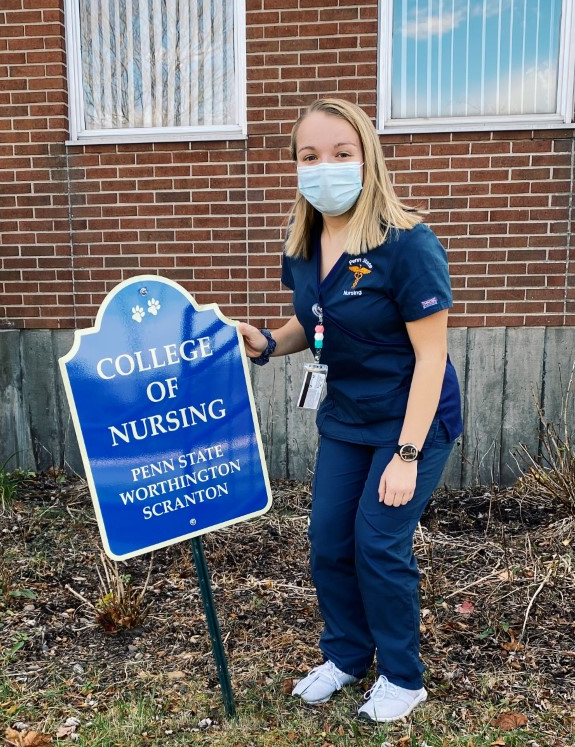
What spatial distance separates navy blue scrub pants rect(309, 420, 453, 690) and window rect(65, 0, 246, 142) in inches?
117

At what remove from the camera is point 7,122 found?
Answer: 4.72 meters

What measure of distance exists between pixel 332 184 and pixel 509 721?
75.5 inches

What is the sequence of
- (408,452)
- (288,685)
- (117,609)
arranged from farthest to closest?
(117,609)
(288,685)
(408,452)

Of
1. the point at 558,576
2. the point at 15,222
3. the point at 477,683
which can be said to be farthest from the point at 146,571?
the point at 15,222

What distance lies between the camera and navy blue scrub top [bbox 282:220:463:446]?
2.10m

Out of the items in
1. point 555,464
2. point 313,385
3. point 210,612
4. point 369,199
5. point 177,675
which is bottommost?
point 177,675

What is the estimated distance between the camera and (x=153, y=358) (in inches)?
86.2

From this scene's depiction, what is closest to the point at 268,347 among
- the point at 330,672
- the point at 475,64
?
the point at 330,672

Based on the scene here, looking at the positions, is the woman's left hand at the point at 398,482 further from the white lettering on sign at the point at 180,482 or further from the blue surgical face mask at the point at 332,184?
the blue surgical face mask at the point at 332,184

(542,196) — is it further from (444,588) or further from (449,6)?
(444,588)

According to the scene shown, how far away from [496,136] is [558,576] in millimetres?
2694

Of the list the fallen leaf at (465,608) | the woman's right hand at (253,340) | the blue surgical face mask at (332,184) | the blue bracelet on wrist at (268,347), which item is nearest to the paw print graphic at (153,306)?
the woman's right hand at (253,340)

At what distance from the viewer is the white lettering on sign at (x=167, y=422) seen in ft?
7.10

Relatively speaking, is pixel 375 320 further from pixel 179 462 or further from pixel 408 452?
pixel 179 462
